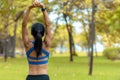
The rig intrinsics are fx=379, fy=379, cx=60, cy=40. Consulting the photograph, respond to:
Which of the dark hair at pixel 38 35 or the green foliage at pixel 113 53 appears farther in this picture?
the green foliage at pixel 113 53

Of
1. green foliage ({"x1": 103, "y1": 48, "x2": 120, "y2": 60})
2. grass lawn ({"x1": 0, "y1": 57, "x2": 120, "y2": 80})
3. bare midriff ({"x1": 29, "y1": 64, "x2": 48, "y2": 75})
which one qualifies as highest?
bare midriff ({"x1": 29, "y1": 64, "x2": 48, "y2": 75})

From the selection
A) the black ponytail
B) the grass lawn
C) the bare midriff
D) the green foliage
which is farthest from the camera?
the green foliage

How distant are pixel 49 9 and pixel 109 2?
453 centimetres

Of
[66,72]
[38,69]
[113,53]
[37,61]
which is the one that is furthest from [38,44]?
[113,53]

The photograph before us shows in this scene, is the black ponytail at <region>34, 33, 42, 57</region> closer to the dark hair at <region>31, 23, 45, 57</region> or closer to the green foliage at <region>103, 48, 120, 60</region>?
the dark hair at <region>31, 23, 45, 57</region>

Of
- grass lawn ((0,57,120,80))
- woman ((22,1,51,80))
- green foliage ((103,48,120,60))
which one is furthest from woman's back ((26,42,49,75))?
green foliage ((103,48,120,60))

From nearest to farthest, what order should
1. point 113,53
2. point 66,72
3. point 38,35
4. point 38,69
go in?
point 38,35 < point 38,69 < point 66,72 < point 113,53

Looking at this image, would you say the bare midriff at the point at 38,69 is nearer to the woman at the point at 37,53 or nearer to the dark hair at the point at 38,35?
the woman at the point at 37,53

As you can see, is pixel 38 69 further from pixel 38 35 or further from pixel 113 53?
pixel 113 53

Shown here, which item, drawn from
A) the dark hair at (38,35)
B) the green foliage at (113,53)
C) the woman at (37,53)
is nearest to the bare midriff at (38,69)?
the woman at (37,53)

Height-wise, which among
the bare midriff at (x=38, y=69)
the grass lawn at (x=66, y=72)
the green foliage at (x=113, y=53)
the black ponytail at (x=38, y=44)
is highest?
the black ponytail at (x=38, y=44)

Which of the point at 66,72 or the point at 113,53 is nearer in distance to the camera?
the point at 66,72

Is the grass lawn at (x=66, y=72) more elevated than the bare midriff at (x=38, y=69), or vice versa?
the bare midriff at (x=38, y=69)

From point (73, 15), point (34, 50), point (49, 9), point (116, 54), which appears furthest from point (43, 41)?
point (116, 54)
